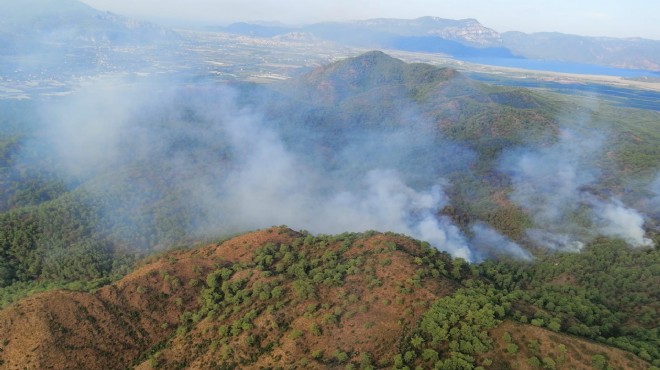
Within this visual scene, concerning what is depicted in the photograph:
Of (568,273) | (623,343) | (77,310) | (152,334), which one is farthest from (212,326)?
(568,273)

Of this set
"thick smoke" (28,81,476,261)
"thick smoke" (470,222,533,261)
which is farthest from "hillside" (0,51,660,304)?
"thick smoke" (28,81,476,261)

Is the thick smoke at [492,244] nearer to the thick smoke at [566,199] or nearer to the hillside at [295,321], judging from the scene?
the thick smoke at [566,199]

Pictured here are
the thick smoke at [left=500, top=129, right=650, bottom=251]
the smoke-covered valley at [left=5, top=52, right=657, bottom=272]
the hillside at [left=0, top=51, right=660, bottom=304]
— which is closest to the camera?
the hillside at [left=0, top=51, right=660, bottom=304]

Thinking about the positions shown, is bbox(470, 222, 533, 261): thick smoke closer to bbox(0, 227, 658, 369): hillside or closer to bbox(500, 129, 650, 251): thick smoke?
bbox(500, 129, 650, 251): thick smoke

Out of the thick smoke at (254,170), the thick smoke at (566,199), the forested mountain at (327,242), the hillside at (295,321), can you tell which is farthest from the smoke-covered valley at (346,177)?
the hillside at (295,321)

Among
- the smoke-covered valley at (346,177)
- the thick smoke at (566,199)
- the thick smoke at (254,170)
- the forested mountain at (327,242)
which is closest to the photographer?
the forested mountain at (327,242)

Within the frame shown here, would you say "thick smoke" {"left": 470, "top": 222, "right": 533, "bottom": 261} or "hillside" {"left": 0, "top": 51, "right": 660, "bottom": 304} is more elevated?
"hillside" {"left": 0, "top": 51, "right": 660, "bottom": 304}

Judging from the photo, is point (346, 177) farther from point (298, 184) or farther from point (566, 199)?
point (566, 199)

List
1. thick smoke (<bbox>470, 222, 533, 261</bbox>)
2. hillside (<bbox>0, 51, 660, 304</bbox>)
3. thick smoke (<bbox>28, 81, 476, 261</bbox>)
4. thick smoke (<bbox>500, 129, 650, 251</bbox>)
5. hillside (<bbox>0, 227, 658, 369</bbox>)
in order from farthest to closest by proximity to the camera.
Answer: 1. thick smoke (<bbox>28, 81, 476, 261</bbox>)
2. thick smoke (<bbox>470, 222, 533, 261</bbox>)
3. thick smoke (<bbox>500, 129, 650, 251</bbox>)
4. hillside (<bbox>0, 51, 660, 304</bbox>)
5. hillside (<bbox>0, 227, 658, 369</bbox>)
